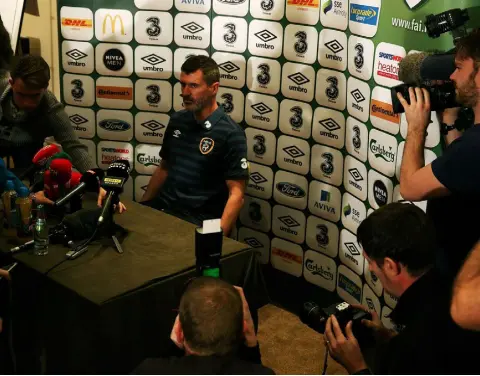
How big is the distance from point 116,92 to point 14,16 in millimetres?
656

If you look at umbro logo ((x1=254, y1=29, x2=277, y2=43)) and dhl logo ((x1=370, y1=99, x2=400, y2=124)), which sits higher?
umbro logo ((x1=254, y1=29, x2=277, y2=43))

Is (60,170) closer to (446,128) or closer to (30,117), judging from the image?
(30,117)

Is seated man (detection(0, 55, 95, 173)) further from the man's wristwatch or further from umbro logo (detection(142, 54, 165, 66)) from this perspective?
the man's wristwatch

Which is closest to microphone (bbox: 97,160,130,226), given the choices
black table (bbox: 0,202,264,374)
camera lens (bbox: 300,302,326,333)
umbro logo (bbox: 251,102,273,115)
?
black table (bbox: 0,202,264,374)

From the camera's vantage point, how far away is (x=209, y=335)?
1.50m

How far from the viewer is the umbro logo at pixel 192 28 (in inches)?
138

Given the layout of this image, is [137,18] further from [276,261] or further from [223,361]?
[223,361]

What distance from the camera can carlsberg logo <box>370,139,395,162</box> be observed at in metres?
2.76

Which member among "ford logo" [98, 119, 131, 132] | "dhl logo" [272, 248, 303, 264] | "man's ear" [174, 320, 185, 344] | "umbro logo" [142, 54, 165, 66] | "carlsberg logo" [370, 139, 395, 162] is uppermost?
"umbro logo" [142, 54, 165, 66]

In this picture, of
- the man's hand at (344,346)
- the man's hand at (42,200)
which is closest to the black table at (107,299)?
the man's hand at (42,200)

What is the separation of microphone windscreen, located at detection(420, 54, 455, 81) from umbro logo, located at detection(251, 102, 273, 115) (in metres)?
1.22

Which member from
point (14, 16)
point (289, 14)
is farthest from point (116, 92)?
point (289, 14)

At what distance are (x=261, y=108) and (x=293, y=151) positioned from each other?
285 millimetres

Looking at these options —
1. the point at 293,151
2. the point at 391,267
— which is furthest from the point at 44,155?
the point at 391,267
